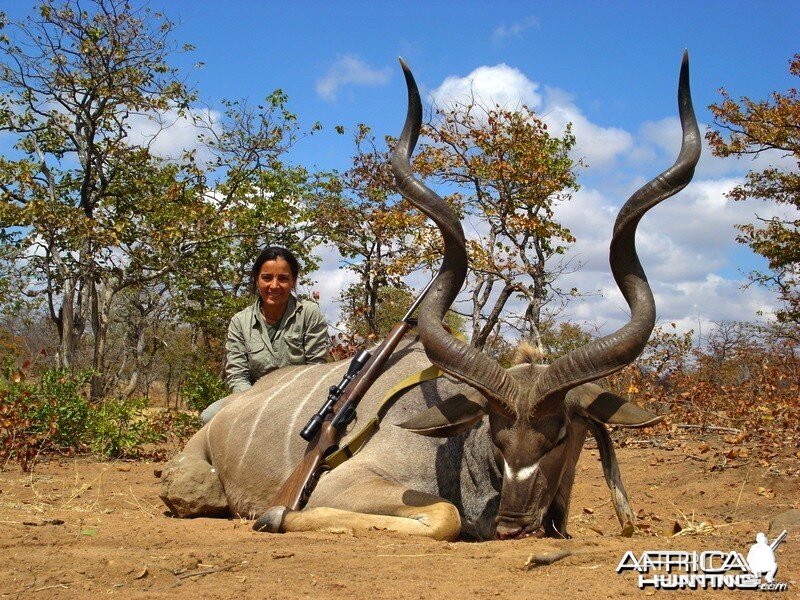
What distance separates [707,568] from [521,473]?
1.00 meters

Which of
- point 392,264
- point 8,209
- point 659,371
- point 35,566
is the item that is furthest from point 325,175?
point 35,566

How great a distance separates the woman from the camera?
5859mm

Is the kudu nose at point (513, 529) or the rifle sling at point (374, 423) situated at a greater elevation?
the rifle sling at point (374, 423)

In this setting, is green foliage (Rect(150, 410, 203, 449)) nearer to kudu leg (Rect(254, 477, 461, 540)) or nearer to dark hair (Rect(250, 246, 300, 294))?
dark hair (Rect(250, 246, 300, 294))

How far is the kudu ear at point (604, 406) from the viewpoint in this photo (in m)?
3.81

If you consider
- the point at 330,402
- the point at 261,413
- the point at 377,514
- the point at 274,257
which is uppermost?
the point at 274,257

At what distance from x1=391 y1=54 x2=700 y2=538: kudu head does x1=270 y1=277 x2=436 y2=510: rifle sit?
594 mm

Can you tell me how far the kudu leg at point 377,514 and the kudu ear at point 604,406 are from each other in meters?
0.75

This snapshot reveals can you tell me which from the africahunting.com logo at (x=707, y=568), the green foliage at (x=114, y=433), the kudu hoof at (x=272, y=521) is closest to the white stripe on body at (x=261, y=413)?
the kudu hoof at (x=272, y=521)

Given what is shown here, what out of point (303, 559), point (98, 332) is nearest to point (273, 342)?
point (303, 559)

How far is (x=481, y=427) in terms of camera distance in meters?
4.36

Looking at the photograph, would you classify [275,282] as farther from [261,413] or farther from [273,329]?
[261,413]

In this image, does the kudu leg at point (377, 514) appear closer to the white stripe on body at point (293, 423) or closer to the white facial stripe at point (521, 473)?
the white facial stripe at point (521, 473)

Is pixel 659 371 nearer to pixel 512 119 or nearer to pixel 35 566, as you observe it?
pixel 512 119
